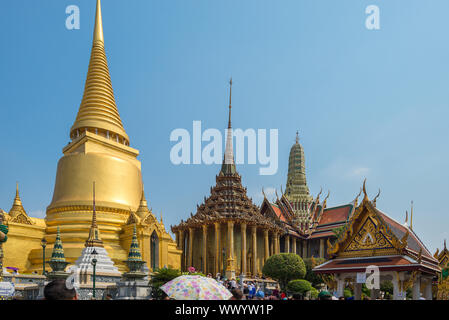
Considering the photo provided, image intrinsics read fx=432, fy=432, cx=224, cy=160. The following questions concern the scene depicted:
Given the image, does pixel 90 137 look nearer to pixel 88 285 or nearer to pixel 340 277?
pixel 88 285

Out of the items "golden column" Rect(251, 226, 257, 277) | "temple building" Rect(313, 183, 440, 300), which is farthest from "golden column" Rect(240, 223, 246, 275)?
"temple building" Rect(313, 183, 440, 300)

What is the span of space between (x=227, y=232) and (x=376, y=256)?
30019 mm

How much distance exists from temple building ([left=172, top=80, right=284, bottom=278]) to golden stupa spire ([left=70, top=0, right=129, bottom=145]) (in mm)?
10890

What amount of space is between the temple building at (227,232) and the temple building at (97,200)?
6.98m

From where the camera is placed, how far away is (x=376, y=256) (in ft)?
43.8

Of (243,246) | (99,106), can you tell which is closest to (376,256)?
(243,246)

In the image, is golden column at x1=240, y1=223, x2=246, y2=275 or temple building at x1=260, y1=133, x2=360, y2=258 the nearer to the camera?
golden column at x1=240, y1=223, x2=246, y2=275

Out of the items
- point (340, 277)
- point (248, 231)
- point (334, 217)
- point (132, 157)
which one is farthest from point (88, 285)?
point (334, 217)

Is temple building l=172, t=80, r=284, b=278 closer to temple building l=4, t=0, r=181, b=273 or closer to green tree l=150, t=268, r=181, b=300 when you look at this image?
temple building l=4, t=0, r=181, b=273

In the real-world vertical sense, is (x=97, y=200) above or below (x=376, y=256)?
above

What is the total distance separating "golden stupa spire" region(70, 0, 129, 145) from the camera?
37.4 metres

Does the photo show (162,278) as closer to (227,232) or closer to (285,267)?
(285,267)

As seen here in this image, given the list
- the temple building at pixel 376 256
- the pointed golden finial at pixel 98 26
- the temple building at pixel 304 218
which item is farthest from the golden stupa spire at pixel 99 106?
the temple building at pixel 376 256
